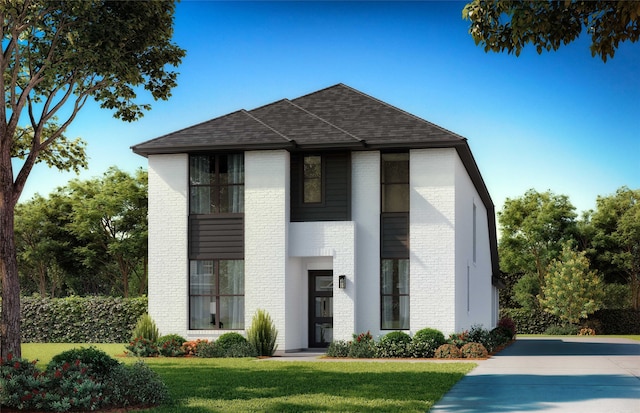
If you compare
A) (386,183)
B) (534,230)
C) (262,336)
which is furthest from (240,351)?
(534,230)

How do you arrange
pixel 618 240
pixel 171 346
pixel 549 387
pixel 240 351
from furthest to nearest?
pixel 618 240
pixel 171 346
pixel 240 351
pixel 549 387

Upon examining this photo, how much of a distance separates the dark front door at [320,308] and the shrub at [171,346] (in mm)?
4048

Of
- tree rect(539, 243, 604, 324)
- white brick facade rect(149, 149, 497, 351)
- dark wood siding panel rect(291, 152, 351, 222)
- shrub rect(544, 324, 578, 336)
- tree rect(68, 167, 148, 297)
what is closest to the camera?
white brick facade rect(149, 149, 497, 351)

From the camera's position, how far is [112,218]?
47.3 meters

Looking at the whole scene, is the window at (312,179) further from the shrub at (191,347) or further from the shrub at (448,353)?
the shrub at (448,353)

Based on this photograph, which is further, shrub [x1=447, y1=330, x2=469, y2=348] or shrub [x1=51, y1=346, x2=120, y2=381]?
shrub [x1=447, y1=330, x2=469, y2=348]

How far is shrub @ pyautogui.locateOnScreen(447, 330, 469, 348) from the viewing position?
23969mm

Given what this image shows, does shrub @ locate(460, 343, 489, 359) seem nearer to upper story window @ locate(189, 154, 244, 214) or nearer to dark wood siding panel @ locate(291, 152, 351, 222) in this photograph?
dark wood siding panel @ locate(291, 152, 351, 222)

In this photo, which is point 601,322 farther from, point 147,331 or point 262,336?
point 147,331

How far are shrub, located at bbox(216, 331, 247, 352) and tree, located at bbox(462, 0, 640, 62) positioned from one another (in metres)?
15.0

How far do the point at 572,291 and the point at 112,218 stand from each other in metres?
26.4

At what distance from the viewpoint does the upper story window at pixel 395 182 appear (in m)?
25.5

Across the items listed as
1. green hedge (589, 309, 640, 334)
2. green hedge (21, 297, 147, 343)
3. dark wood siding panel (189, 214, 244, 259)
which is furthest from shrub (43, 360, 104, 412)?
green hedge (589, 309, 640, 334)

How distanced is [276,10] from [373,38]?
2.38m
